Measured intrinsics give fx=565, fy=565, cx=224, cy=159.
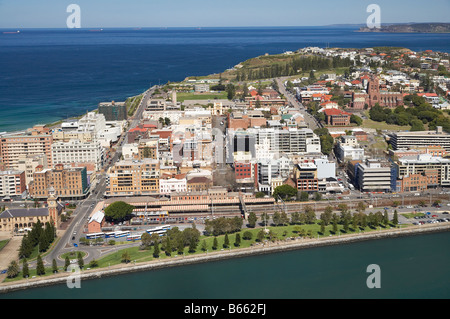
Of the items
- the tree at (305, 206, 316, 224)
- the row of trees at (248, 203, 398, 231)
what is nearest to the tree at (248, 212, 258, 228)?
the row of trees at (248, 203, 398, 231)

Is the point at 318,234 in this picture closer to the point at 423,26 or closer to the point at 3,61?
the point at 3,61

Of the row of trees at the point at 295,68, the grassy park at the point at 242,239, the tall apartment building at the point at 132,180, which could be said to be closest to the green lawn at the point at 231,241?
the grassy park at the point at 242,239

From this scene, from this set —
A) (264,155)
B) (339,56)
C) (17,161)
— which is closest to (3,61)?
(339,56)

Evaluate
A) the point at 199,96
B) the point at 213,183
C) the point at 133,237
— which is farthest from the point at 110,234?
the point at 199,96

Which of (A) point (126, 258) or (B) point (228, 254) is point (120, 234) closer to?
(A) point (126, 258)

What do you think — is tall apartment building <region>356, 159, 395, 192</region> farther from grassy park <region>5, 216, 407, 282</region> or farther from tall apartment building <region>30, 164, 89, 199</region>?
tall apartment building <region>30, 164, 89, 199</region>
